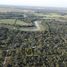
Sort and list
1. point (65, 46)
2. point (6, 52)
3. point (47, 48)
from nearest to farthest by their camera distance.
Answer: point (6, 52), point (47, 48), point (65, 46)

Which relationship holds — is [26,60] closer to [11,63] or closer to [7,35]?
[11,63]

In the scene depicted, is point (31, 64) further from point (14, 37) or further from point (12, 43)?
point (14, 37)

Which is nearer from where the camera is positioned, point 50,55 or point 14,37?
point 50,55

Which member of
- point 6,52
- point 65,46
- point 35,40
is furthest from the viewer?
point 35,40

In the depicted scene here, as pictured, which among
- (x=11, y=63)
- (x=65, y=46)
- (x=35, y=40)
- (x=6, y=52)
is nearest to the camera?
(x=11, y=63)

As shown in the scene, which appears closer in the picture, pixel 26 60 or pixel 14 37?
pixel 26 60

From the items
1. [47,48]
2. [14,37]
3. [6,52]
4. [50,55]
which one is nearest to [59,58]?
[50,55]

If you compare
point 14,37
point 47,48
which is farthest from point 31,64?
point 14,37

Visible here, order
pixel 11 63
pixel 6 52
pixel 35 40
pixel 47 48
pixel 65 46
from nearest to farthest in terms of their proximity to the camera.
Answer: pixel 11 63, pixel 6 52, pixel 47 48, pixel 65 46, pixel 35 40
